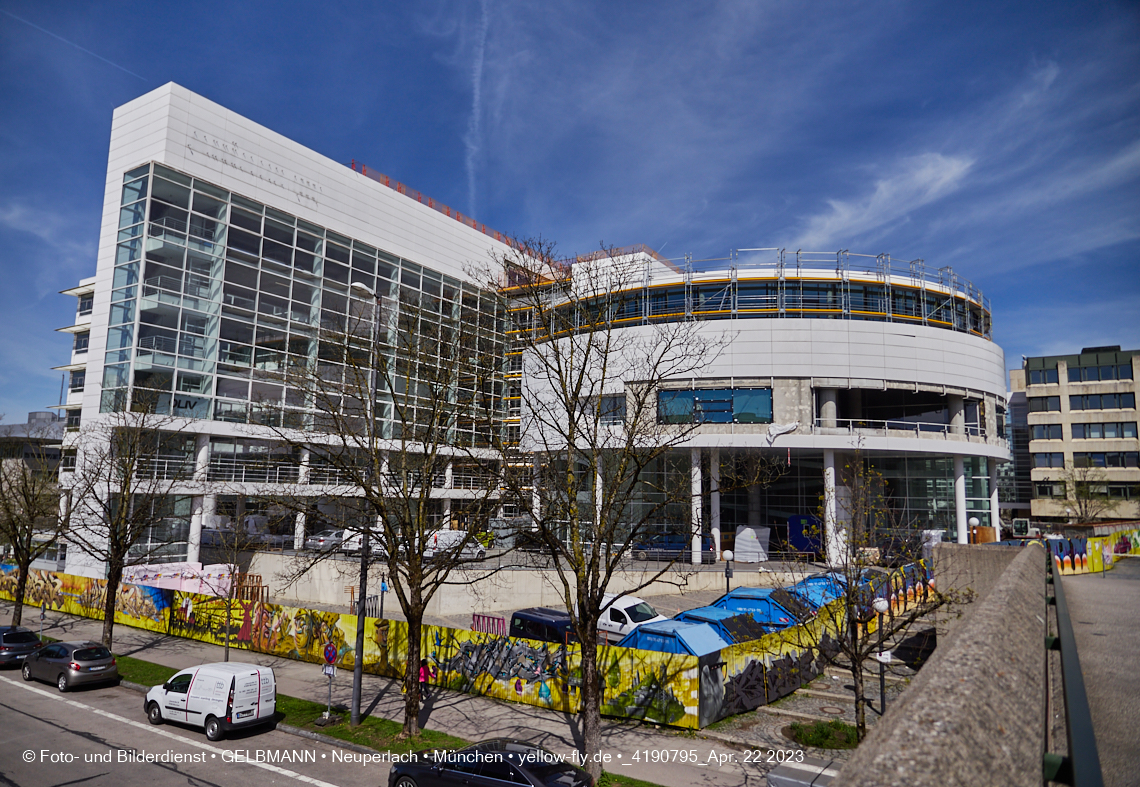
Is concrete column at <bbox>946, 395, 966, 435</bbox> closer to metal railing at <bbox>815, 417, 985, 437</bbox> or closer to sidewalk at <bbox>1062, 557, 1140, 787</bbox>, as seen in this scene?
metal railing at <bbox>815, 417, 985, 437</bbox>

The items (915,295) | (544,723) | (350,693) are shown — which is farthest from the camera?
(915,295)

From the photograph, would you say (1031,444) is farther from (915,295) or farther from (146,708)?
(146,708)

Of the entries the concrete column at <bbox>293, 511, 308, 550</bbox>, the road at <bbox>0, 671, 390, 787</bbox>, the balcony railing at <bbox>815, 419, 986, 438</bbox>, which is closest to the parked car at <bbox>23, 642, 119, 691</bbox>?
the road at <bbox>0, 671, 390, 787</bbox>

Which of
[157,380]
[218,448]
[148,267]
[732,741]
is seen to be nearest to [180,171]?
[148,267]

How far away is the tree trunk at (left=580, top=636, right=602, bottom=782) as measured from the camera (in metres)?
12.5

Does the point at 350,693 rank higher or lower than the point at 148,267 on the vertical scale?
lower

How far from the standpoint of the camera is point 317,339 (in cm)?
4209

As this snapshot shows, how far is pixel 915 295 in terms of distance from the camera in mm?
46375

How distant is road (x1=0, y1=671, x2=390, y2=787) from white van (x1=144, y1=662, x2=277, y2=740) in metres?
0.40

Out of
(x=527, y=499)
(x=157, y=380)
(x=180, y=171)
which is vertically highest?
(x=180, y=171)

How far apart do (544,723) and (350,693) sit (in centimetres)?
655

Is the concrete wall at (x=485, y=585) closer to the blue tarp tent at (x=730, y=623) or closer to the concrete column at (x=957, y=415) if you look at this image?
the blue tarp tent at (x=730, y=623)

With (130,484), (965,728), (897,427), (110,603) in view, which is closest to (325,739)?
(110,603)

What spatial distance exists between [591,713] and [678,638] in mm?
5002
